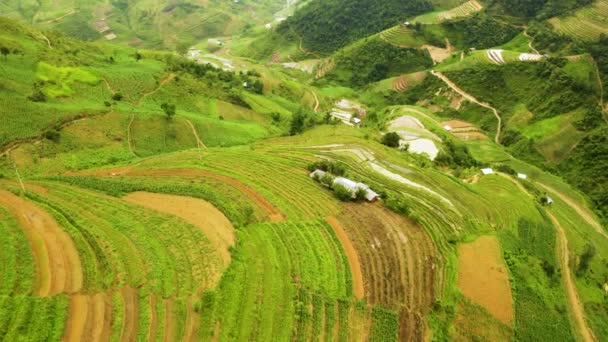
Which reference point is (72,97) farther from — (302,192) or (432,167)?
(432,167)

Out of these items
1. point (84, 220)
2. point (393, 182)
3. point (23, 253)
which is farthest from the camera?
point (393, 182)

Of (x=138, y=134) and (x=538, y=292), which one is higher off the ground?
(x=138, y=134)

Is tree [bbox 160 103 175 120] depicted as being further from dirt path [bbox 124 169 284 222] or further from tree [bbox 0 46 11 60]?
tree [bbox 0 46 11 60]

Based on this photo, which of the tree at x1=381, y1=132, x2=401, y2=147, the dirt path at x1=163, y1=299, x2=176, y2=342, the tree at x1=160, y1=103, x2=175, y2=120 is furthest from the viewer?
the tree at x1=381, y1=132, x2=401, y2=147

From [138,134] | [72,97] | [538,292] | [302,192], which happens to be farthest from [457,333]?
[72,97]

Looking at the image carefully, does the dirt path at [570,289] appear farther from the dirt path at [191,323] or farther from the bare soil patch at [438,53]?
the bare soil patch at [438,53]

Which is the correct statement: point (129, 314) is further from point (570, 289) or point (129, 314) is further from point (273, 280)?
point (570, 289)

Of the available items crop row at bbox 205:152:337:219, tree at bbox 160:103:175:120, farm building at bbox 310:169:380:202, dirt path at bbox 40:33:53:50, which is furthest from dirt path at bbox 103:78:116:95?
farm building at bbox 310:169:380:202
